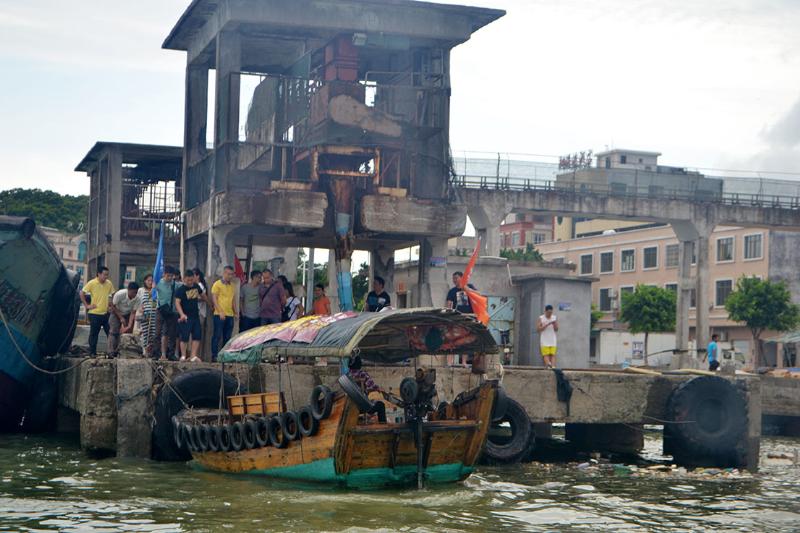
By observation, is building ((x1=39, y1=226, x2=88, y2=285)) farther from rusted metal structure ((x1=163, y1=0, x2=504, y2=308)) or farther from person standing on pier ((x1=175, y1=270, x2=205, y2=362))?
person standing on pier ((x1=175, y1=270, x2=205, y2=362))

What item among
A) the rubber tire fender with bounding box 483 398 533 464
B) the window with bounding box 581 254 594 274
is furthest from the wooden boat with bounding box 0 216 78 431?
the window with bounding box 581 254 594 274

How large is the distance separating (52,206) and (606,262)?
37.0m

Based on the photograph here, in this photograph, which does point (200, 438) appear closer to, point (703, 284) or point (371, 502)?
point (371, 502)

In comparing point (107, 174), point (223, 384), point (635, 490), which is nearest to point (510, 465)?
point (635, 490)

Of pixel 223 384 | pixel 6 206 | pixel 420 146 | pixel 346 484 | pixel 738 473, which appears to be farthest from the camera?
pixel 6 206

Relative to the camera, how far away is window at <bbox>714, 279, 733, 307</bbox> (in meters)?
66.6

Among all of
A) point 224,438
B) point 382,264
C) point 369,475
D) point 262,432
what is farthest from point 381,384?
point 382,264

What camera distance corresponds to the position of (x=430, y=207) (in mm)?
22859

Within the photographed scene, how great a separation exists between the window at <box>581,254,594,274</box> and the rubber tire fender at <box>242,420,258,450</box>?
62.8 meters

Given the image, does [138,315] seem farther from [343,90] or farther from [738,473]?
[738,473]

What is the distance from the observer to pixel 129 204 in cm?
3469

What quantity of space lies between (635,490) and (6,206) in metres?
65.0

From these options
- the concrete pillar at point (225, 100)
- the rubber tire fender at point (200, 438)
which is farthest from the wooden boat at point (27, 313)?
the rubber tire fender at point (200, 438)

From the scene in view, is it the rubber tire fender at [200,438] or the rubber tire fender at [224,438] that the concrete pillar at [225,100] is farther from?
the rubber tire fender at [224,438]
